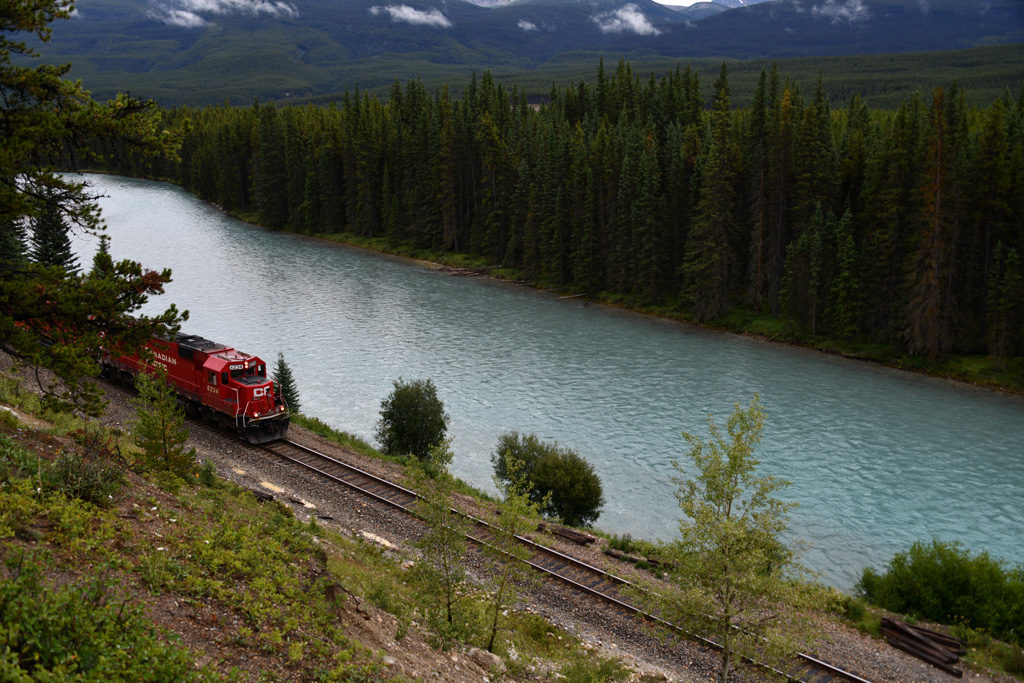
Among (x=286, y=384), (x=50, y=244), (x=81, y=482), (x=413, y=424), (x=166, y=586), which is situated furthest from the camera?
(x=50, y=244)

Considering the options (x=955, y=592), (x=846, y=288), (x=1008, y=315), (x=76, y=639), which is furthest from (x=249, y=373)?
(x=1008, y=315)

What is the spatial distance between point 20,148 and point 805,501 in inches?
1238

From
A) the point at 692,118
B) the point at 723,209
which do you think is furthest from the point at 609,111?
the point at 723,209

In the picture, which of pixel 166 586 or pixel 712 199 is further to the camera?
pixel 712 199

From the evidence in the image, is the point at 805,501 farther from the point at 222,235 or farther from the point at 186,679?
the point at 222,235

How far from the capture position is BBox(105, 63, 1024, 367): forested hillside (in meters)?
53.5

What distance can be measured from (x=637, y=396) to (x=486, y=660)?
3201cm

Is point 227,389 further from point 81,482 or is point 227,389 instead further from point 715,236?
point 715,236

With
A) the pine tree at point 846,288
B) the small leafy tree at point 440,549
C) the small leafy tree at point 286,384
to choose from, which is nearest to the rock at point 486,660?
the small leafy tree at point 440,549

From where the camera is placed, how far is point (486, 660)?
1589 cm

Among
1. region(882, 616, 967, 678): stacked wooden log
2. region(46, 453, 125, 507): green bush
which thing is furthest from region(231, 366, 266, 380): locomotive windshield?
region(882, 616, 967, 678): stacked wooden log

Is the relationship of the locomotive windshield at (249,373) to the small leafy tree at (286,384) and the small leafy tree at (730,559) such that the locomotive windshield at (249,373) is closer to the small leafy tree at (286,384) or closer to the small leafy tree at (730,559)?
the small leafy tree at (286,384)

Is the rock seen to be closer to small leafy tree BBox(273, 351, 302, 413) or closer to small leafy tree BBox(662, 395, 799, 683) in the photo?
small leafy tree BBox(662, 395, 799, 683)

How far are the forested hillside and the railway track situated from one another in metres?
13.6
